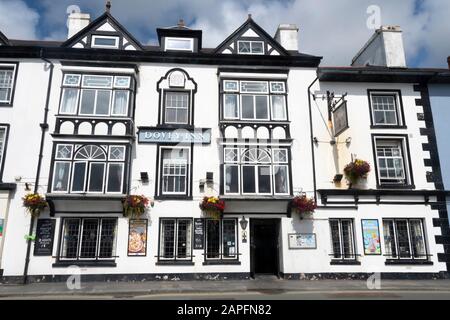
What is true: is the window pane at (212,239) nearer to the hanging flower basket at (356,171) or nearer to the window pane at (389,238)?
the hanging flower basket at (356,171)

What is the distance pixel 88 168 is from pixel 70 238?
10.4 feet

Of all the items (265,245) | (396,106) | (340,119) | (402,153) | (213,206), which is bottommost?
(265,245)

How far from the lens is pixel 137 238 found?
543 inches

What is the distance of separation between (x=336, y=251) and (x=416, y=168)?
5817 mm

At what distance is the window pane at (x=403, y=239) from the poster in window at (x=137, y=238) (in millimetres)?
11762

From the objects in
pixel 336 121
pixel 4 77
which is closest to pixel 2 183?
pixel 4 77

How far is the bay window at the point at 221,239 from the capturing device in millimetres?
14102

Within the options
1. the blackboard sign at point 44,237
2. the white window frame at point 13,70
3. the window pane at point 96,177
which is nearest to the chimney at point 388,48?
the window pane at point 96,177

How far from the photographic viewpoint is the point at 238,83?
1588cm

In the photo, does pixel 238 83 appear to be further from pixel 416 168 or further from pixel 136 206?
pixel 416 168

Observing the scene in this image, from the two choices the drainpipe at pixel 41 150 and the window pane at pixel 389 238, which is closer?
the drainpipe at pixel 41 150

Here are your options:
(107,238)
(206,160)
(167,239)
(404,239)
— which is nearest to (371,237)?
(404,239)

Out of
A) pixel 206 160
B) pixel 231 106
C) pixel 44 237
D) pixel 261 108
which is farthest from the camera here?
pixel 261 108

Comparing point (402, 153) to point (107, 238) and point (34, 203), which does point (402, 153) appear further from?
point (34, 203)
